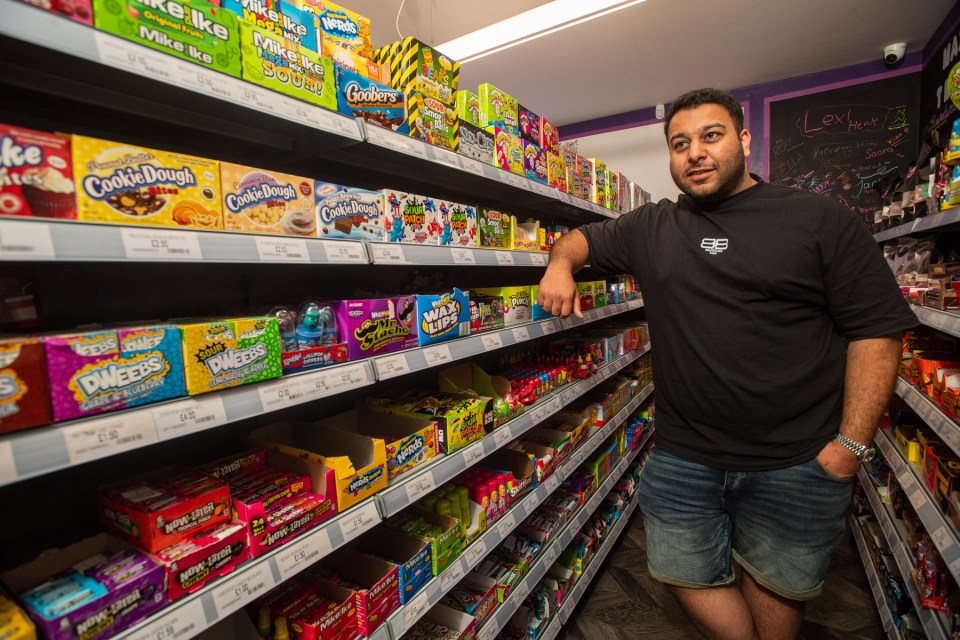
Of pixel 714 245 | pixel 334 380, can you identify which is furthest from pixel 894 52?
pixel 334 380

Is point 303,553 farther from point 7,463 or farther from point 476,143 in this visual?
point 476,143

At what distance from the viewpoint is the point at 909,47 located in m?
3.79

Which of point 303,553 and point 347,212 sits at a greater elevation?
point 347,212

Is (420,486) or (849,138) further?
(849,138)

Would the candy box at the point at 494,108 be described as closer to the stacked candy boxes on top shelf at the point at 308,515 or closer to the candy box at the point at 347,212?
the candy box at the point at 347,212

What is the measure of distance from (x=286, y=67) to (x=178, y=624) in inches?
46.0

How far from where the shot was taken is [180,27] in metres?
0.89

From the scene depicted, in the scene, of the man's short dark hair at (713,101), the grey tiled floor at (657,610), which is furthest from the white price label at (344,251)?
the grey tiled floor at (657,610)

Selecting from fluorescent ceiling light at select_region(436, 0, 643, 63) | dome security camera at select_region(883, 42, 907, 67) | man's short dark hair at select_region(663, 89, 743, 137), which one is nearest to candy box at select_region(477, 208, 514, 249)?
man's short dark hair at select_region(663, 89, 743, 137)

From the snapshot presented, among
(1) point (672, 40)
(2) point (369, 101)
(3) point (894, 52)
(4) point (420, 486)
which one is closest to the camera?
(2) point (369, 101)

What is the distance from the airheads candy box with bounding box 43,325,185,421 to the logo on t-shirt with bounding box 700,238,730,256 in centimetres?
158

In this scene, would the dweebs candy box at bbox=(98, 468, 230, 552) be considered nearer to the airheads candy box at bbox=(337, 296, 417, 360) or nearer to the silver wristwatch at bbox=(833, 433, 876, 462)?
the airheads candy box at bbox=(337, 296, 417, 360)

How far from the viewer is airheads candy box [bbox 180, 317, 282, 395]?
3.03 ft

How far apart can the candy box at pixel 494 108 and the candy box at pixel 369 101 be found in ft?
1.76
